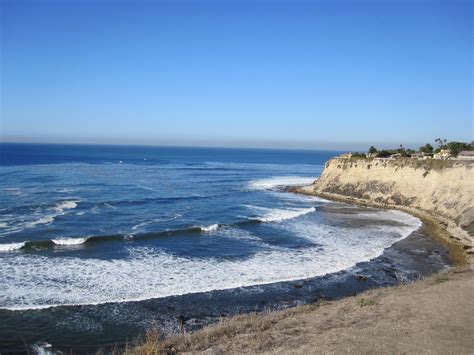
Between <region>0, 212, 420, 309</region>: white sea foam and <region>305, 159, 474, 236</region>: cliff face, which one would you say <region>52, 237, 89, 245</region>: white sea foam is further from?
<region>305, 159, 474, 236</region>: cliff face

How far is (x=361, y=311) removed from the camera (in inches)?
542

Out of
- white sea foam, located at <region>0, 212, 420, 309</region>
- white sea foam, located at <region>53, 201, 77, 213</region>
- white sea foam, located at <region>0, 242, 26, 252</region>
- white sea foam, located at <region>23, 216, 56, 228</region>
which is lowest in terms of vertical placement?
white sea foam, located at <region>0, 212, 420, 309</region>

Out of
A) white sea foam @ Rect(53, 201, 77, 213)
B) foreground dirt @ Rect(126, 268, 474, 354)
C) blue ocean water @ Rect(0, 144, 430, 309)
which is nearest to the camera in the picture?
foreground dirt @ Rect(126, 268, 474, 354)

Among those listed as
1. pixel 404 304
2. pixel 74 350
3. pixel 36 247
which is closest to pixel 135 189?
pixel 36 247

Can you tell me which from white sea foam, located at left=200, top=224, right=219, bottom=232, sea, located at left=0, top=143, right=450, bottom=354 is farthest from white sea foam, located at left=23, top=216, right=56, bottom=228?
white sea foam, located at left=200, top=224, right=219, bottom=232

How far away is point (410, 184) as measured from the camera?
48.2 m

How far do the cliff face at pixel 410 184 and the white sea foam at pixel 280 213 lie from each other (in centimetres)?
1140

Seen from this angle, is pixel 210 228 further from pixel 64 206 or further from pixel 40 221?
pixel 64 206

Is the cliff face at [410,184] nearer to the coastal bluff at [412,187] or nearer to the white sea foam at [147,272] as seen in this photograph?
the coastal bluff at [412,187]

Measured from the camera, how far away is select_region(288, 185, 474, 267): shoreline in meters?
25.9

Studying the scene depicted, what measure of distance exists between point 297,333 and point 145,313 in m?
7.54

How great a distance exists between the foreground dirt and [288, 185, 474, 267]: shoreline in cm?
1073

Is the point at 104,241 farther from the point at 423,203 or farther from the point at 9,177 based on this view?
the point at 9,177

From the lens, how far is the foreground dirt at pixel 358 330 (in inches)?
412
